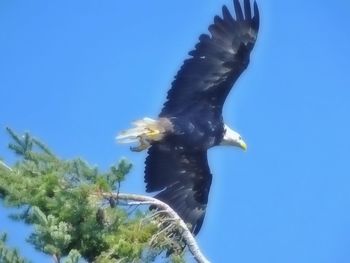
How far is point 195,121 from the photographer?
970cm

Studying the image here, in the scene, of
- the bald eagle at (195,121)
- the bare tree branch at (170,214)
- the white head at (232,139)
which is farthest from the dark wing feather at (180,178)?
the bare tree branch at (170,214)

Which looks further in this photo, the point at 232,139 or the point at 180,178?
the point at 232,139

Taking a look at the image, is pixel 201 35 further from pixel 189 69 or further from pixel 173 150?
pixel 173 150

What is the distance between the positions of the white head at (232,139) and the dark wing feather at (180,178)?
426 millimetres

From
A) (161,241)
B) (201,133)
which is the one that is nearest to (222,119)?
(201,133)

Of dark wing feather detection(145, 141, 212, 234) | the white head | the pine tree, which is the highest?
the white head

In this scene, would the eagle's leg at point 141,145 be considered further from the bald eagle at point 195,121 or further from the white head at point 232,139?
the white head at point 232,139

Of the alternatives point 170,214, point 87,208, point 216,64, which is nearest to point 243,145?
point 216,64

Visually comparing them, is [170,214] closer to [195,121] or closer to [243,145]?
[195,121]

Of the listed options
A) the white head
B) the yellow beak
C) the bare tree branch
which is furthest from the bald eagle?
the bare tree branch

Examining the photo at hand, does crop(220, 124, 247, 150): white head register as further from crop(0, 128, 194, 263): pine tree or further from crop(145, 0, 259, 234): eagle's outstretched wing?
crop(0, 128, 194, 263): pine tree

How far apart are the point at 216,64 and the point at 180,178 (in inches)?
51.3

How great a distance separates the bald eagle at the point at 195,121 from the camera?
9336mm

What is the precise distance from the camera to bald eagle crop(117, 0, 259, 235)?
30.6 ft
